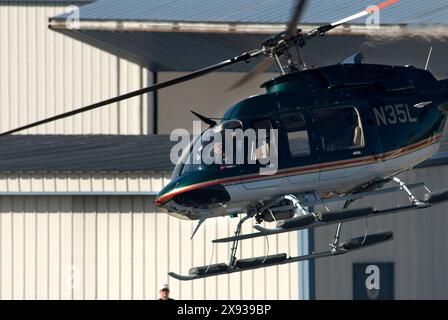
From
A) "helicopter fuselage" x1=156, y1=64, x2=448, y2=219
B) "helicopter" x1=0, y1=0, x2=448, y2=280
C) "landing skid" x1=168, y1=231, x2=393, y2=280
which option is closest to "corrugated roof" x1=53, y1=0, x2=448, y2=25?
"helicopter fuselage" x1=156, y1=64, x2=448, y2=219

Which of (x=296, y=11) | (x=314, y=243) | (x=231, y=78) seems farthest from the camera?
(x=231, y=78)

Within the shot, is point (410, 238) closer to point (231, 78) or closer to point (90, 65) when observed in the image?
point (90, 65)

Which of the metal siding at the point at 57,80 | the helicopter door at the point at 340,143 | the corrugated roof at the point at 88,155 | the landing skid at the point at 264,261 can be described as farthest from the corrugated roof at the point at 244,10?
the landing skid at the point at 264,261

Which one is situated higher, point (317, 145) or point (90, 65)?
point (90, 65)

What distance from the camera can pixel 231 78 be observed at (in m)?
46.3

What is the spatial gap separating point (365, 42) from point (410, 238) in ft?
15.1

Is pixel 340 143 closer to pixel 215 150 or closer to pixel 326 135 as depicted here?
pixel 326 135

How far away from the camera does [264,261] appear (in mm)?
25125

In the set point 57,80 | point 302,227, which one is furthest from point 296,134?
point 57,80

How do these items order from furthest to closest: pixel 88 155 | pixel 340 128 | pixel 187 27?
pixel 187 27 < pixel 88 155 < pixel 340 128

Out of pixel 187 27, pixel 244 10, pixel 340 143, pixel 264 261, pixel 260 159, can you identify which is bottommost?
pixel 264 261

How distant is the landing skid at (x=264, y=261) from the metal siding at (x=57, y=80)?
1336 centimetres

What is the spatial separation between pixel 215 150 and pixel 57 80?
582 inches

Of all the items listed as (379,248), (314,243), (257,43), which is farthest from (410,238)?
(257,43)
